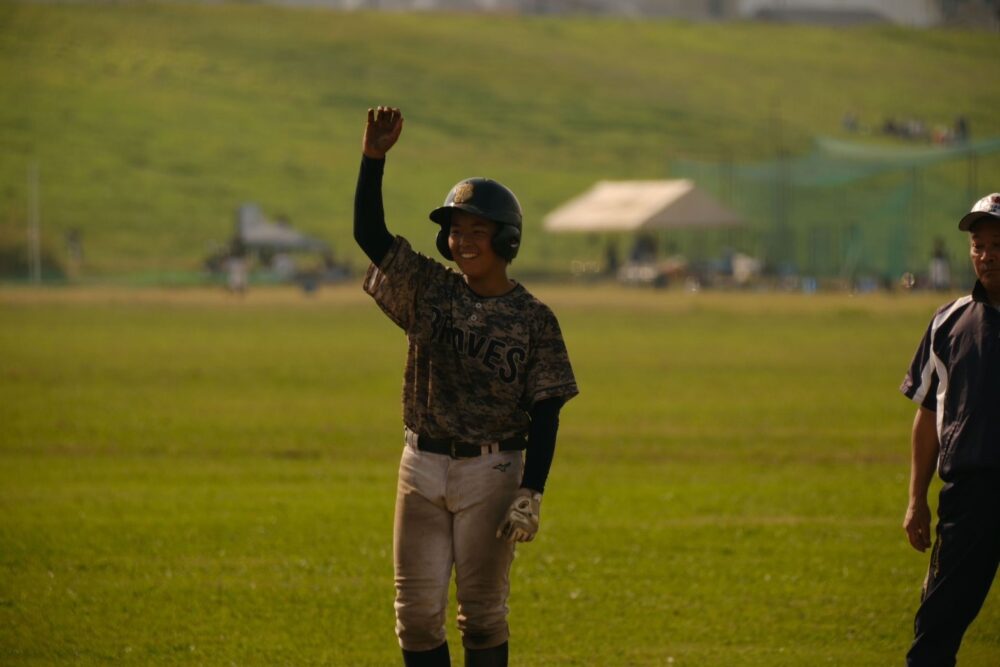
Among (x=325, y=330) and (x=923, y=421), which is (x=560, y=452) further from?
(x=325, y=330)

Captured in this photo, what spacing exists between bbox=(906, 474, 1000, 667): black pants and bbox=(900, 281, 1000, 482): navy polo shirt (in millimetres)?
91

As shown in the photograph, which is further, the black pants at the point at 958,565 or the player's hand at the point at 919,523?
the player's hand at the point at 919,523

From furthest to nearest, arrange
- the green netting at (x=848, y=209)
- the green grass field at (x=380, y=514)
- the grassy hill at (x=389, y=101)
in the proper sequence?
the grassy hill at (x=389, y=101) < the green netting at (x=848, y=209) < the green grass field at (x=380, y=514)

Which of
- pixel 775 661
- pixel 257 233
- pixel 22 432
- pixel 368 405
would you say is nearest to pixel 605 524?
pixel 775 661

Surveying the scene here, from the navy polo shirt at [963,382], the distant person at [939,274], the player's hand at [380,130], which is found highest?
the player's hand at [380,130]

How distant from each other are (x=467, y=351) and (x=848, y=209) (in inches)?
3102

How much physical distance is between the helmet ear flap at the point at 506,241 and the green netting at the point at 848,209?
6209 centimetres

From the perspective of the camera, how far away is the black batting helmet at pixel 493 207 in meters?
6.74

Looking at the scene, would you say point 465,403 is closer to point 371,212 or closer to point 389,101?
point 371,212

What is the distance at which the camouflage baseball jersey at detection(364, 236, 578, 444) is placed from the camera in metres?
6.73

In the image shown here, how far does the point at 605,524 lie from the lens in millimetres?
13695


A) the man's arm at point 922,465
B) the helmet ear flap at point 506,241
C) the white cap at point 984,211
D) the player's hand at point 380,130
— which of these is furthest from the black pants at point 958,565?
A: the player's hand at point 380,130

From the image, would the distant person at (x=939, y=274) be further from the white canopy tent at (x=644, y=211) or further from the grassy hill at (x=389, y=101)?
the grassy hill at (x=389, y=101)

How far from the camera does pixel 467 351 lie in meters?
6.72
